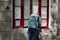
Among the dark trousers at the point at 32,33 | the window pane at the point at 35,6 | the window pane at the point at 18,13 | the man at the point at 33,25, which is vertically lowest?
the dark trousers at the point at 32,33

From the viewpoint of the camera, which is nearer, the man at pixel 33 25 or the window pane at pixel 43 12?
the man at pixel 33 25

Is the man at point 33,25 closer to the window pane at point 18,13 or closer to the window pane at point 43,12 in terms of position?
the window pane at point 43,12

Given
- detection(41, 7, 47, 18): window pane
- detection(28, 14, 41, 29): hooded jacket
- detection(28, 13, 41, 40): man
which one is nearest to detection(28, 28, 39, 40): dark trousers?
detection(28, 13, 41, 40): man

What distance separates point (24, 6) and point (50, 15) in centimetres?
117

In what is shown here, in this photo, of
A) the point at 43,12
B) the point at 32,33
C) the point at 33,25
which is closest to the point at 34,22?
the point at 33,25

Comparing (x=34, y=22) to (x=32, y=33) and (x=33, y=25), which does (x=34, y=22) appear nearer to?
(x=33, y=25)

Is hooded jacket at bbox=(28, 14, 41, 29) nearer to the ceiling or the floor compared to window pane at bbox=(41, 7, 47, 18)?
nearer to the floor

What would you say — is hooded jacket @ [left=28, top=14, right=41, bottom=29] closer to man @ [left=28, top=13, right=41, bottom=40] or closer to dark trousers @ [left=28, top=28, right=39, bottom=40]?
man @ [left=28, top=13, right=41, bottom=40]

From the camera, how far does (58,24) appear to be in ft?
39.6

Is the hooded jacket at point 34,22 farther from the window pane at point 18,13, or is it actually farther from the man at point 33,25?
the window pane at point 18,13

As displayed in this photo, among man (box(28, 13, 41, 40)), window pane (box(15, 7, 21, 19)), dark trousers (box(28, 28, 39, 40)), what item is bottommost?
dark trousers (box(28, 28, 39, 40))

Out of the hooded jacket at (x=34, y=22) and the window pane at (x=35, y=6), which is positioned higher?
the window pane at (x=35, y=6)

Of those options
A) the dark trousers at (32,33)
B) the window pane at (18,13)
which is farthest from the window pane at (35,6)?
the dark trousers at (32,33)

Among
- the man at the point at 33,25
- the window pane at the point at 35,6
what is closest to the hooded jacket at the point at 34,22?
the man at the point at 33,25
